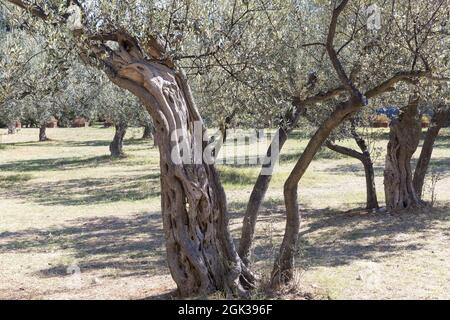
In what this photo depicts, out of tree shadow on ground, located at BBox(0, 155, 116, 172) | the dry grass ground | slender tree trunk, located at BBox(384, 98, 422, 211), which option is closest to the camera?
the dry grass ground

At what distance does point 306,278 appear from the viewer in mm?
7402

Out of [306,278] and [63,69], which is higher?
[63,69]

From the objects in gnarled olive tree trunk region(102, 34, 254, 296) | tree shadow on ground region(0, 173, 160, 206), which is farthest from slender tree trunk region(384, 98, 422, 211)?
tree shadow on ground region(0, 173, 160, 206)

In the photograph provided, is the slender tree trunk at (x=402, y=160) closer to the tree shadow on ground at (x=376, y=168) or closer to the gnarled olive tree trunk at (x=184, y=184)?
the gnarled olive tree trunk at (x=184, y=184)

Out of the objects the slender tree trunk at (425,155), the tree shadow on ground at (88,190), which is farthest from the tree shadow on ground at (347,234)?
the tree shadow on ground at (88,190)

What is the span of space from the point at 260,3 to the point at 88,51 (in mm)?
2161

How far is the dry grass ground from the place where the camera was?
7367 mm

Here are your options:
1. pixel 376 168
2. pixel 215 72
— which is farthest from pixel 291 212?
pixel 376 168

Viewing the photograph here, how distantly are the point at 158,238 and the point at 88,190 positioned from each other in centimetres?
828

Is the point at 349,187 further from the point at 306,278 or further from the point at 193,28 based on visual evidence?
the point at 193,28

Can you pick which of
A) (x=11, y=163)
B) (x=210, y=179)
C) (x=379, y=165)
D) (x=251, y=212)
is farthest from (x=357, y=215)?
(x=11, y=163)

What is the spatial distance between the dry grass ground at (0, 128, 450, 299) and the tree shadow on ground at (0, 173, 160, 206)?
38mm

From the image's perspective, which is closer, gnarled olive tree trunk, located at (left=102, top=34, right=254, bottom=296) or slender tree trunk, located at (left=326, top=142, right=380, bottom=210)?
gnarled olive tree trunk, located at (left=102, top=34, right=254, bottom=296)
